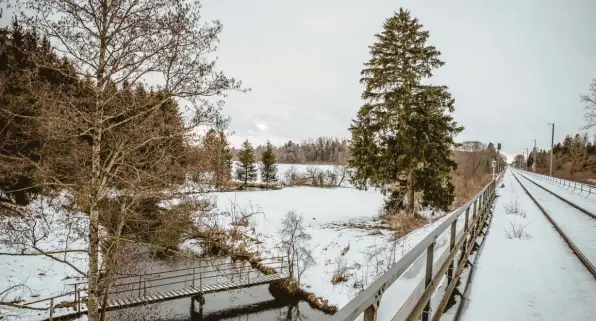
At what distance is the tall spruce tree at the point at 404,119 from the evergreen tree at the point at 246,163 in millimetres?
40983

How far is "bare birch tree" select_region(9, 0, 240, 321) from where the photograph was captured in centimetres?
856

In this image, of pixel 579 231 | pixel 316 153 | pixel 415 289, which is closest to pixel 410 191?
pixel 579 231

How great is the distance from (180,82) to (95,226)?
4.93m

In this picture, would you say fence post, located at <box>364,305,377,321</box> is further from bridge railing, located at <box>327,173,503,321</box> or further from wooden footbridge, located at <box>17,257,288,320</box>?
wooden footbridge, located at <box>17,257,288,320</box>

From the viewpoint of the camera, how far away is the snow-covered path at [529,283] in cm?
452

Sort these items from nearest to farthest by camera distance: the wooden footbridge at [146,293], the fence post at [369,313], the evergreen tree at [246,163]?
the fence post at [369,313]
the wooden footbridge at [146,293]
the evergreen tree at [246,163]

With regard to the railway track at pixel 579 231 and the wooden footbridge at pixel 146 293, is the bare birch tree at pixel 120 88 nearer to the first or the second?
the wooden footbridge at pixel 146 293

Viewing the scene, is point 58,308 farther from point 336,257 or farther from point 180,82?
point 336,257

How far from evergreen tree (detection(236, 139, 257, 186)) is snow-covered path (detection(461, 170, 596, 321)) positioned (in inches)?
2104

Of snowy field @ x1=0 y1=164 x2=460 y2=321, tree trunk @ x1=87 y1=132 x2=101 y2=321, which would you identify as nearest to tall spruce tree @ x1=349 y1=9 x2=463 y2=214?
snowy field @ x1=0 y1=164 x2=460 y2=321

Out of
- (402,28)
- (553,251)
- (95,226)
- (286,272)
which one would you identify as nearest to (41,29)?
(95,226)

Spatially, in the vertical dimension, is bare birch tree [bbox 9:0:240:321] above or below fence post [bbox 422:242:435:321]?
above

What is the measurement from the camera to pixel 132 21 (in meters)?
9.02

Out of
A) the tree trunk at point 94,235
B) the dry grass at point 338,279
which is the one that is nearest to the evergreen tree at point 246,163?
the dry grass at point 338,279
